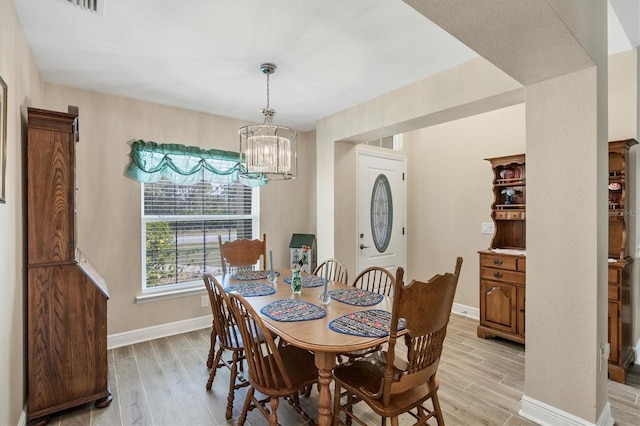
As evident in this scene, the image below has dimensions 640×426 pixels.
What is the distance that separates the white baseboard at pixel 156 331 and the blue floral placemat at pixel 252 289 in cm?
144

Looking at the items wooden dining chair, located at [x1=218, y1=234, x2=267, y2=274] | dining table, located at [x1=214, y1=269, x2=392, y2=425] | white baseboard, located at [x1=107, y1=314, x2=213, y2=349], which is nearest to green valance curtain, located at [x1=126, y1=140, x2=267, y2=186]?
wooden dining chair, located at [x1=218, y1=234, x2=267, y2=274]

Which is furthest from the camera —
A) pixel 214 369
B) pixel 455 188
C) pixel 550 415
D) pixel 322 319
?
pixel 455 188

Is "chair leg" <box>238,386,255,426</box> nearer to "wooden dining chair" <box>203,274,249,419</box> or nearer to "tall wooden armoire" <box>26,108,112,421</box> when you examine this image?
"wooden dining chair" <box>203,274,249,419</box>

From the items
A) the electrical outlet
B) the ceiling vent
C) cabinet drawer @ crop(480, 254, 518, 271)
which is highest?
the ceiling vent

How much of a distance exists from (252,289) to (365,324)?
3.64 ft

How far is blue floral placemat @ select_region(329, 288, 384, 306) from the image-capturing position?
2162 mm

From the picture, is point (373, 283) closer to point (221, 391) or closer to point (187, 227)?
point (221, 391)

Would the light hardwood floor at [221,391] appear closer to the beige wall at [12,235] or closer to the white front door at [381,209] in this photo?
the beige wall at [12,235]

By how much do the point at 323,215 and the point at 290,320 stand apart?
2288 mm

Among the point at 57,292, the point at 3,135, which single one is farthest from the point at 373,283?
the point at 3,135

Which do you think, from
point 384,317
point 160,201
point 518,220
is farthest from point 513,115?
point 160,201

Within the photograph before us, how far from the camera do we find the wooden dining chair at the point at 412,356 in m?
1.41

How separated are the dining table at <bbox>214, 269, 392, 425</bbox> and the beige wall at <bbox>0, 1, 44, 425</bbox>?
1.28m

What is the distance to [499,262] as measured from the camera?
3244 millimetres
